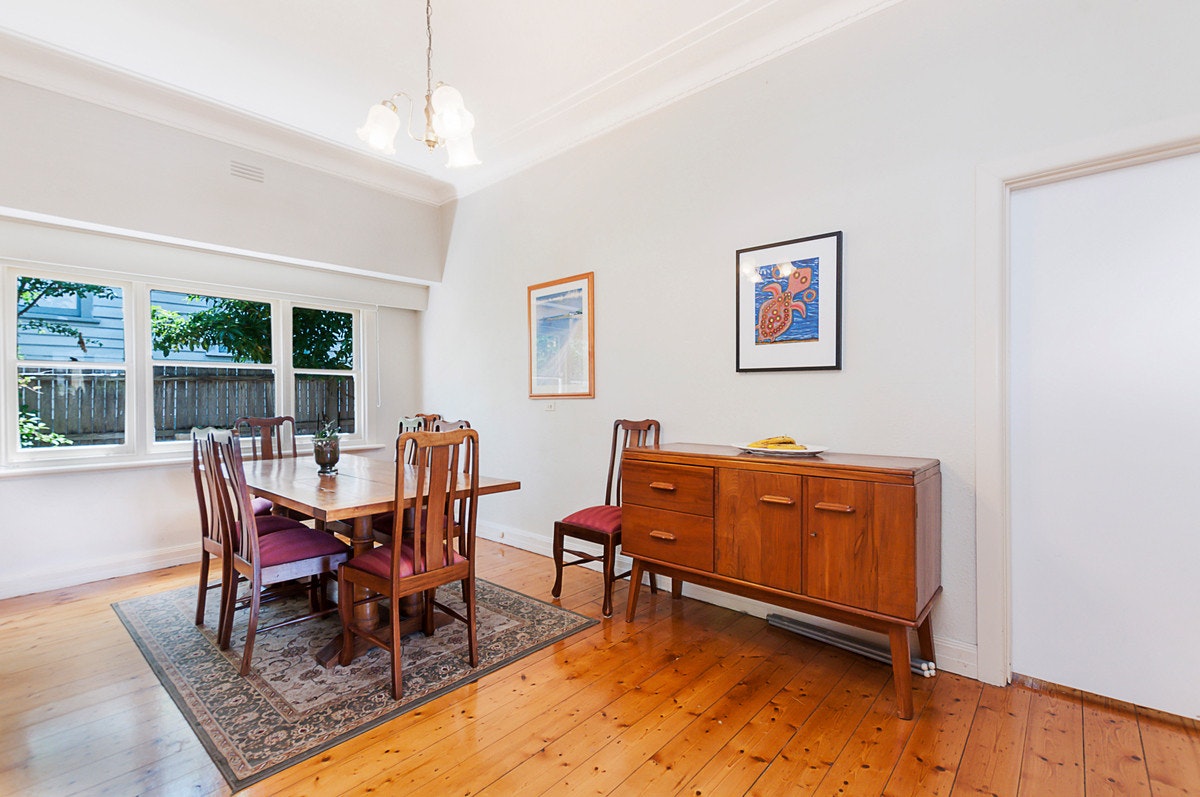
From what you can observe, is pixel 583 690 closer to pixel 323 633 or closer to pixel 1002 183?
pixel 323 633

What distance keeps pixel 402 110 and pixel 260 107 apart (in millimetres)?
972

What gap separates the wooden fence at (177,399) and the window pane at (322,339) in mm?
139

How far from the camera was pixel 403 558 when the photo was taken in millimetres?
2291

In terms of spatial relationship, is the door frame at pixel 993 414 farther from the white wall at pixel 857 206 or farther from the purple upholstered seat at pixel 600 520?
the purple upholstered seat at pixel 600 520

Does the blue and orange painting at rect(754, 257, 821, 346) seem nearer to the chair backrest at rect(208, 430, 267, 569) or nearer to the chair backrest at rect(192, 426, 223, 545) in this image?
the chair backrest at rect(208, 430, 267, 569)

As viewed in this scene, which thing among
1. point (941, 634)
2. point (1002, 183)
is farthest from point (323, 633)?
point (1002, 183)

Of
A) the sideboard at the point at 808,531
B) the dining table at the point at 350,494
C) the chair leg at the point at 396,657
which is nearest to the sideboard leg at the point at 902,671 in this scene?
the sideboard at the point at 808,531

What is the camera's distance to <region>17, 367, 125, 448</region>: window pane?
3.57m

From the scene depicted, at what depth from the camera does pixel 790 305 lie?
2.82 metres

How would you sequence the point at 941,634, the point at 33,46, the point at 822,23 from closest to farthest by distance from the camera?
the point at 941,634 < the point at 822,23 < the point at 33,46

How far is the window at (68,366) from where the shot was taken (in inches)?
140

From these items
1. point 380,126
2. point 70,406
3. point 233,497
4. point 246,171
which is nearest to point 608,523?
point 233,497

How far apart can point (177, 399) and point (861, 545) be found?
473 centimetres

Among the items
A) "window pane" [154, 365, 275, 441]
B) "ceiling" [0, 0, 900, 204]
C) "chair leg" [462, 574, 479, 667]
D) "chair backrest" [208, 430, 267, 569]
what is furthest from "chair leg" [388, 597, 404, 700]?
"window pane" [154, 365, 275, 441]
